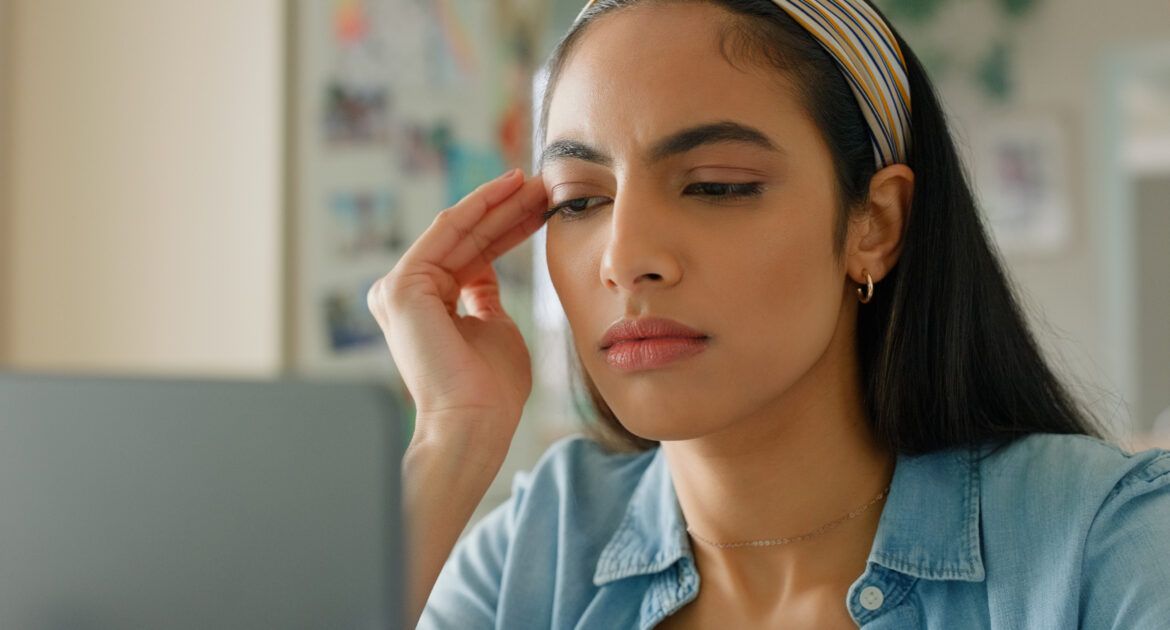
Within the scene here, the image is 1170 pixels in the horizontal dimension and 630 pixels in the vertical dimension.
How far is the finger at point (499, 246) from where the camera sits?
49.8 inches

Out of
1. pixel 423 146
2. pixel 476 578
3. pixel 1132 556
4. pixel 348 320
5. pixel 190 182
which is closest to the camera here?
pixel 1132 556

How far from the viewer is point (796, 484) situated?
3.69 ft

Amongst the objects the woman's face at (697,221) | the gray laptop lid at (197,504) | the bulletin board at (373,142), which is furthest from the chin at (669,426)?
the bulletin board at (373,142)

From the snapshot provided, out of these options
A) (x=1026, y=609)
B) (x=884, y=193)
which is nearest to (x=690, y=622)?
(x=1026, y=609)

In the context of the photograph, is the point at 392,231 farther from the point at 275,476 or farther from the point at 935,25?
the point at 935,25

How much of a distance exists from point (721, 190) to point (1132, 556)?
45 centimetres

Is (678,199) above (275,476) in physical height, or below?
above

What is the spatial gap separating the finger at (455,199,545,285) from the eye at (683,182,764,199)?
265 mm

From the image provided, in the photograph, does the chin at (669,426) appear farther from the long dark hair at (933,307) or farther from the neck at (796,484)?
the long dark hair at (933,307)

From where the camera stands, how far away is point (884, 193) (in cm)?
114

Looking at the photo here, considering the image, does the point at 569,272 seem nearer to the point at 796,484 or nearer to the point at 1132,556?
the point at 796,484

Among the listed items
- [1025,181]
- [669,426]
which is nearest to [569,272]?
[669,426]

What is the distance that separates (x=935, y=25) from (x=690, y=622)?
3.93 m

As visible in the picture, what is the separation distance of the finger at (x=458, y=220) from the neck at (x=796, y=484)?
1.08 ft
